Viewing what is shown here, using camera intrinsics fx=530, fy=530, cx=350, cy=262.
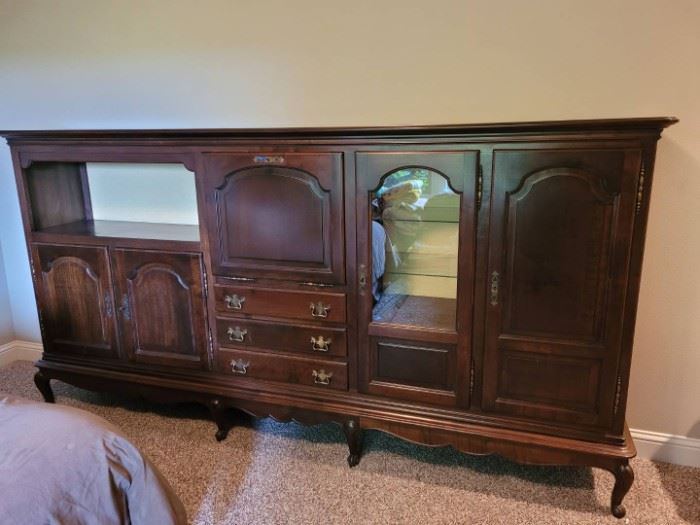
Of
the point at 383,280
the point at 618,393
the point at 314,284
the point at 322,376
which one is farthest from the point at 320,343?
the point at 618,393

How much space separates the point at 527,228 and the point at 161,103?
1877mm

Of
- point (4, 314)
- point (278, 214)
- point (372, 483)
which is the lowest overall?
point (372, 483)

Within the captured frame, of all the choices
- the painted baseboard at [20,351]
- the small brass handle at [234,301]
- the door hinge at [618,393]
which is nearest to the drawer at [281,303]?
the small brass handle at [234,301]

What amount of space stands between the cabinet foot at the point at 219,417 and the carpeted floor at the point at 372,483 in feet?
0.13

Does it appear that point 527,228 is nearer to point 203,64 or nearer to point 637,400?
point 637,400

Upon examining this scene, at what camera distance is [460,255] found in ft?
6.21

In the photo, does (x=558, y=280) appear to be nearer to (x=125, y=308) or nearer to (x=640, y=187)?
(x=640, y=187)

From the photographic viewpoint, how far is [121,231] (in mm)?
2527

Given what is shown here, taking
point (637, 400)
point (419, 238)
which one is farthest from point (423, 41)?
point (637, 400)

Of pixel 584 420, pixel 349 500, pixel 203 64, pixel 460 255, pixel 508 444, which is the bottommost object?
pixel 349 500

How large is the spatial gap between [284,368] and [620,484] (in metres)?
1.32

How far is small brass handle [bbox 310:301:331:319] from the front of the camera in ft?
6.86

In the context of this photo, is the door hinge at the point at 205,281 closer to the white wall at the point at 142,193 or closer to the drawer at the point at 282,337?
the drawer at the point at 282,337

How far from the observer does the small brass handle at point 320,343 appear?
2.14 m
